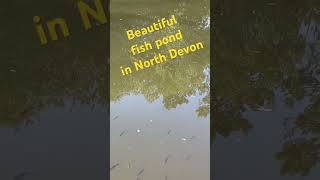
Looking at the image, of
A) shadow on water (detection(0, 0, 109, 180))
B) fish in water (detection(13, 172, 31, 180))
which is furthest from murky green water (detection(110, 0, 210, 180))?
fish in water (detection(13, 172, 31, 180))

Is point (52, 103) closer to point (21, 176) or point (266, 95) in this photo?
point (21, 176)

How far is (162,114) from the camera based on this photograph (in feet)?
24.4

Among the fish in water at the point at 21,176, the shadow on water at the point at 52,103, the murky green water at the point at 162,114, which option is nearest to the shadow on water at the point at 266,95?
the murky green water at the point at 162,114

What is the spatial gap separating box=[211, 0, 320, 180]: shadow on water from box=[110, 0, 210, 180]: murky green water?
32 centimetres

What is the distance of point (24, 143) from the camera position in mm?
6352

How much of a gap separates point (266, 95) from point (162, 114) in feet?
7.50

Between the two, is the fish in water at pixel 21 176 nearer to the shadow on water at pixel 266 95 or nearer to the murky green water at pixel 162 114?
the murky green water at pixel 162 114

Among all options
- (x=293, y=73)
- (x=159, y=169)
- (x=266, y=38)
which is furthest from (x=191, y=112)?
(x=266, y=38)

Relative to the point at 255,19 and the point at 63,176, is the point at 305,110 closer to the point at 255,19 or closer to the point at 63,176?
the point at 63,176

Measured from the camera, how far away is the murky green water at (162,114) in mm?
5750

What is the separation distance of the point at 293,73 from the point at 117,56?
172 inches

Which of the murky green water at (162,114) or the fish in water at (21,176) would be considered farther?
the murky green water at (162,114)

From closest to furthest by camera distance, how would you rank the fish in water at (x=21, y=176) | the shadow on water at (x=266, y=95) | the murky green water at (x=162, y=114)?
the fish in water at (x=21, y=176)
the murky green water at (x=162, y=114)
the shadow on water at (x=266, y=95)

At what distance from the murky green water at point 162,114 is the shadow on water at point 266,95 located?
0.32 meters
